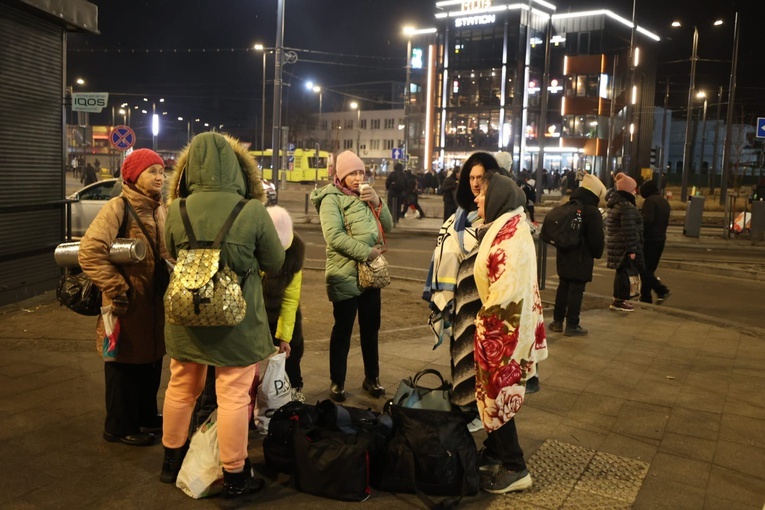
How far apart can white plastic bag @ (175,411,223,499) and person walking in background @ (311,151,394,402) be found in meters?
1.61

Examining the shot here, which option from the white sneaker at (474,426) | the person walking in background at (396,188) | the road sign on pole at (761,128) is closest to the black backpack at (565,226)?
the white sneaker at (474,426)

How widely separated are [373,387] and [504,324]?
2.01 meters

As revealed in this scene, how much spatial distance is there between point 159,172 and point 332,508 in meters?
2.47

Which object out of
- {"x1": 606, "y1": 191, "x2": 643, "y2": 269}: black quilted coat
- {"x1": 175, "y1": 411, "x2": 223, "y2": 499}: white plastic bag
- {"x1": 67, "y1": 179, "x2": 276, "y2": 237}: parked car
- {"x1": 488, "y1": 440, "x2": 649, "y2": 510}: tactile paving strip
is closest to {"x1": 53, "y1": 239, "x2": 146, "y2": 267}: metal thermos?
{"x1": 175, "y1": 411, "x2": 223, "y2": 499}: white plastic bag

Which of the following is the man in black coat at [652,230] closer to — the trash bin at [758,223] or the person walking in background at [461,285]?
the person walking in background at [461,285]

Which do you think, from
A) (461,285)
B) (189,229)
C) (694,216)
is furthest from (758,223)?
(189,229)

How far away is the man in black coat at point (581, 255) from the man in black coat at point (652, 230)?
2.66 meters

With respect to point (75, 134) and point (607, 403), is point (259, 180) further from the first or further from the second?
point (75, 134)

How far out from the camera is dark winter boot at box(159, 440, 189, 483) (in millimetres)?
3885

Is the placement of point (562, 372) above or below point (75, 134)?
below

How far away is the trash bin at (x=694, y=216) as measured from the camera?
2071 centimetres

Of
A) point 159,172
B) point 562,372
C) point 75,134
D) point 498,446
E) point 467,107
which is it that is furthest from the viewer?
point 467,107

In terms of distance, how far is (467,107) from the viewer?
205ft

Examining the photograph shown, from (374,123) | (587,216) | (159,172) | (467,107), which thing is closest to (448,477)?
(159,172)
